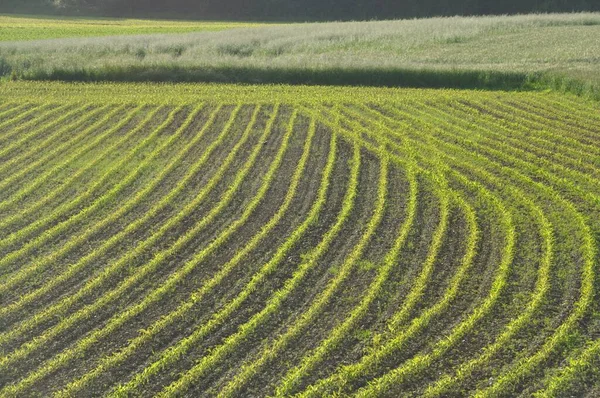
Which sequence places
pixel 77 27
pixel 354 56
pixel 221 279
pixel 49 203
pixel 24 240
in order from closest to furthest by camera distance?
pixel 221 279, pixel 24 240, pixel 49 203, pixel 354 56, pixel 77 27

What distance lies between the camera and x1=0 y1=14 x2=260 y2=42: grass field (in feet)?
132

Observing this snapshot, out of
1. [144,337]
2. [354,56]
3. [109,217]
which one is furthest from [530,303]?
[354,56]

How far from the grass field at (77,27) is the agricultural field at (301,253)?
2378 centimetres

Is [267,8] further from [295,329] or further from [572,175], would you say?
[295,329]

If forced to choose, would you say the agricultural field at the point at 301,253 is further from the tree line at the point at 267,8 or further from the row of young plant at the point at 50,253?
the tree line at the point at 267,8

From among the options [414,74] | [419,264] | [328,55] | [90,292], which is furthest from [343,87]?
[90,292]

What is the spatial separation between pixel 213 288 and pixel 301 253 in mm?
1882

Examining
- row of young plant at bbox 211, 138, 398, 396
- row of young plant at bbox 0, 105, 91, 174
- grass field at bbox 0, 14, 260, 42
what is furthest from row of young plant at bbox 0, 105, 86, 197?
grass field at bbox 0, 14, 260, 42

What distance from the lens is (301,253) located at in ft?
37.7

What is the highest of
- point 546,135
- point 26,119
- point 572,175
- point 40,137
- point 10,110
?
point 10,110

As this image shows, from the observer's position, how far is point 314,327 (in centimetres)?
947

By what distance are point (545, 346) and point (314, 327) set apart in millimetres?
3406

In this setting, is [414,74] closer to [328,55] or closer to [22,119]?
[328,55]

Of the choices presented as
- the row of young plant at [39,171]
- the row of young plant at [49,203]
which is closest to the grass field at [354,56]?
the row of young plant at [39,171]
